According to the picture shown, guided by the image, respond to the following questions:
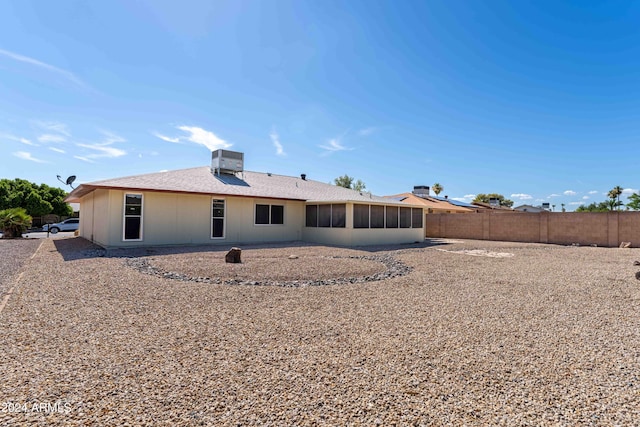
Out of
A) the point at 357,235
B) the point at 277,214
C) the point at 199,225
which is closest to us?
the point at 199,225

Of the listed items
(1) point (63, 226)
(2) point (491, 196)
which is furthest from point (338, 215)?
(2) point (491, 196)

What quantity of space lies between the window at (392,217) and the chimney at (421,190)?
18235 mm

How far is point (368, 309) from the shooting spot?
4.78 meters

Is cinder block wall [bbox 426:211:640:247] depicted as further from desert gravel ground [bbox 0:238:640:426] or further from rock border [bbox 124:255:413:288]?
rock border [bbox 124:255:413:288]

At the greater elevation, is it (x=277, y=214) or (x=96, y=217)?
(x=277, y=214)

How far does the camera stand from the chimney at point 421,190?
1335 inches

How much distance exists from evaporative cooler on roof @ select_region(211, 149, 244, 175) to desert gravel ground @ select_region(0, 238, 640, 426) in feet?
37.7

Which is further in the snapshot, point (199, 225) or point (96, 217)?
point (96, 217)

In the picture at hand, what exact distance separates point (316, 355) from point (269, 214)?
1297cm

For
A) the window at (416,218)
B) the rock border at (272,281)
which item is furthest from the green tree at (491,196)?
the rock border at (272,281)

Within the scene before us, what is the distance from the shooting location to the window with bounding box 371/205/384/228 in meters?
15.5

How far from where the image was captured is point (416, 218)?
57.8 ft

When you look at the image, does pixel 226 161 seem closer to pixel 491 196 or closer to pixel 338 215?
pixel 338 215

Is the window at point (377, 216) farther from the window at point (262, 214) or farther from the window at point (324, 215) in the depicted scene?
the window at point (262, 214)
